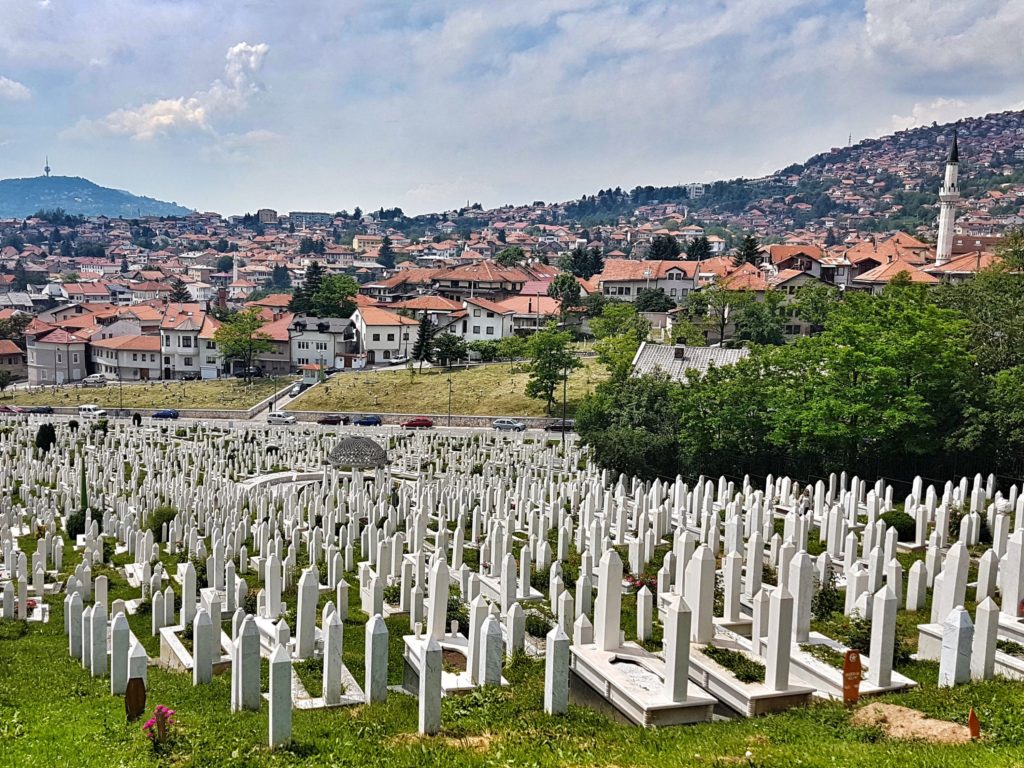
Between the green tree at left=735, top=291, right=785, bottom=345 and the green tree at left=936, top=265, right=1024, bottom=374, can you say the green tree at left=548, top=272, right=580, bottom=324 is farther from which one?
the green tree at left=936, top=265, right=1024, bottom=374

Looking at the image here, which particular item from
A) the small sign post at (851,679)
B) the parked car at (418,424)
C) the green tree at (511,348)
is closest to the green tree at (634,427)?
the parked car at (418,424)

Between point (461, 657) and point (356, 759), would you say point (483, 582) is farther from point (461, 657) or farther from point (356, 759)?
point (356, 759)

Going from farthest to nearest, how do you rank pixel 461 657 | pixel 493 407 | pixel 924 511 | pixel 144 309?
pixel 144 309
pixel 493 407
pixel 924 511
pixel 461 657

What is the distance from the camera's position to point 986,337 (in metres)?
29.2

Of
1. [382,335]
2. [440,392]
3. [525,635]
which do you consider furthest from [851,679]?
[382,335]

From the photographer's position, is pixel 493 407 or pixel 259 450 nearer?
pixel 259 450

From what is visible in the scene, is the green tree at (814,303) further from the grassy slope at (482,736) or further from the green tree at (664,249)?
the grassy slope at (482,736)

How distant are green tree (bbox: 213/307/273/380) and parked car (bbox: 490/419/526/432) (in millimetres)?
25641

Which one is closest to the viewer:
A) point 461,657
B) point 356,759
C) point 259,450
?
point 356,759

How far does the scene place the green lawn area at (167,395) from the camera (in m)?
55.6

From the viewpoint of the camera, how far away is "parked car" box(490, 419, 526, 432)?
45.3 metres

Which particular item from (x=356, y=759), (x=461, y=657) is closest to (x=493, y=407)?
(x=461, y=657)

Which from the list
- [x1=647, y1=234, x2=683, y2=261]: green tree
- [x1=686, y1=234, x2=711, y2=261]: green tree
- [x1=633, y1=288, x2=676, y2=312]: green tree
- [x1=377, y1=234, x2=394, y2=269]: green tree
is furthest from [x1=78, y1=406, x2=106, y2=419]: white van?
[x1=377, y1=234, x2=394, y2=269]: green tree

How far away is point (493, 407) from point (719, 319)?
18.7 metres
